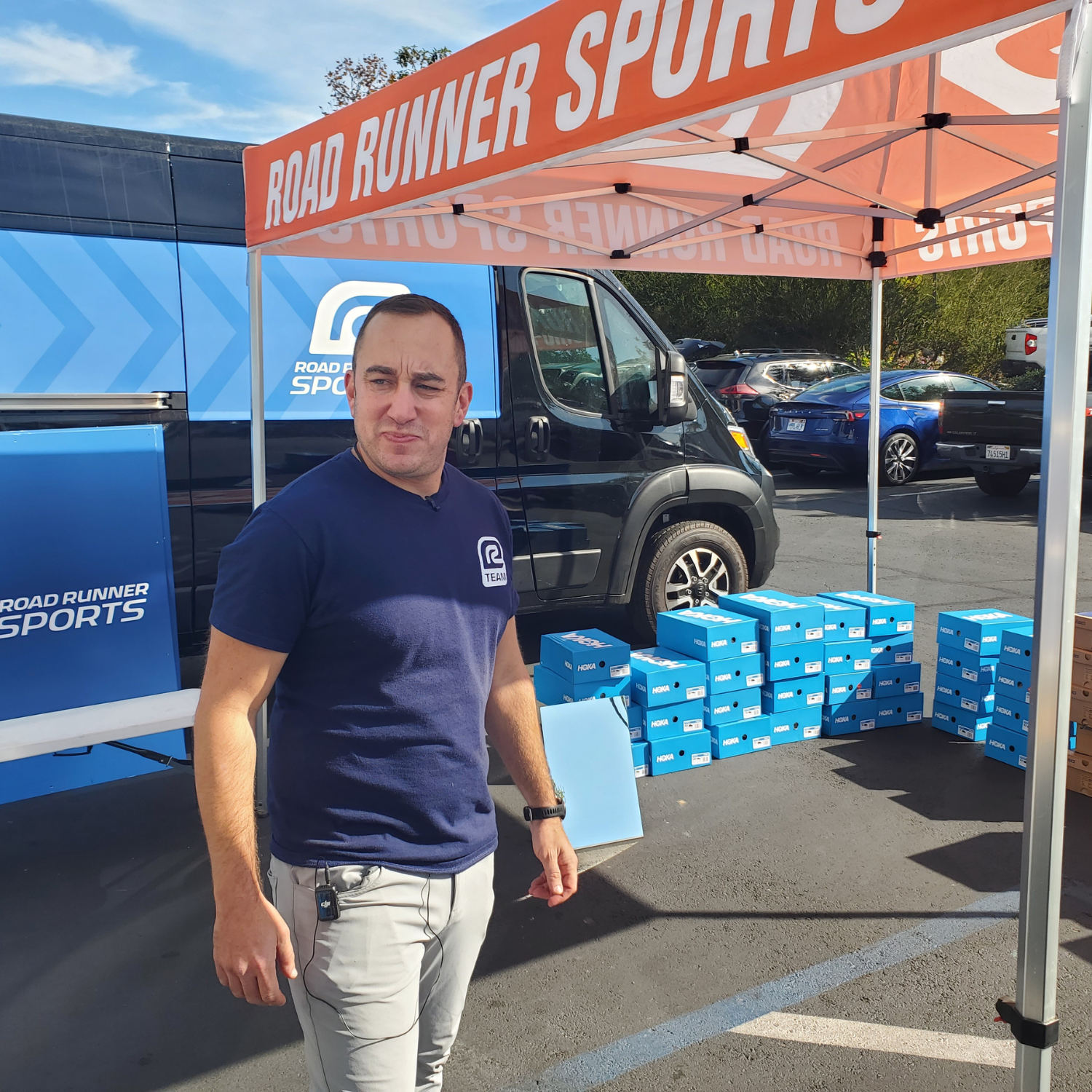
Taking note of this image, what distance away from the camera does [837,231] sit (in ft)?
18.8

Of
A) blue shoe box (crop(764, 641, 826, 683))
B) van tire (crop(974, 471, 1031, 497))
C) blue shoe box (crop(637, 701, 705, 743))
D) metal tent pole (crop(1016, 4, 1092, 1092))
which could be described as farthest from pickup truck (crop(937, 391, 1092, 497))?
metal tent pole (crop(1016, 4, 1092, 1092))

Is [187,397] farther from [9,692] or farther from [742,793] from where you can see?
[742,793]

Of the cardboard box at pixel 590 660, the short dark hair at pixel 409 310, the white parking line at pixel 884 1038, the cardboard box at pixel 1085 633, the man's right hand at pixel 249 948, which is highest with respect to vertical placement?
the short dark hair at pixel 409 310

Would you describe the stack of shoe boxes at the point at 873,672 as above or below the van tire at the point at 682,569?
below

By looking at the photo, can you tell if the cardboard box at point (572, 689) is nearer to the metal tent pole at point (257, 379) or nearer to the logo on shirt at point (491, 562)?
the metal tent pole at point (257, 379)

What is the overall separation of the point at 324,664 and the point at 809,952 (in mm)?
2219

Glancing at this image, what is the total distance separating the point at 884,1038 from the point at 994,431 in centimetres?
1062

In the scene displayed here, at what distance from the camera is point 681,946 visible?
3.23m

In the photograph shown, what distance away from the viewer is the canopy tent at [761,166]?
5.80 ft

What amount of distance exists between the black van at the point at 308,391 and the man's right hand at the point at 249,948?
313 cm

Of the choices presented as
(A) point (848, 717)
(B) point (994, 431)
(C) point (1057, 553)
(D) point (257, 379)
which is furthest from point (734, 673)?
(B) point (994, 431)

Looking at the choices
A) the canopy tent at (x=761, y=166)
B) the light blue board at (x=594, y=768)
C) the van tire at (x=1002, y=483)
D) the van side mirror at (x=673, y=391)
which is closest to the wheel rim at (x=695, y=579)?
the van side mirror at (x=673, y=391)

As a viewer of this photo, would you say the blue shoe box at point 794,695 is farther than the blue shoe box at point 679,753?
Yes

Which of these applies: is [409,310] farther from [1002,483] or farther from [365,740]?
[1002,483]
